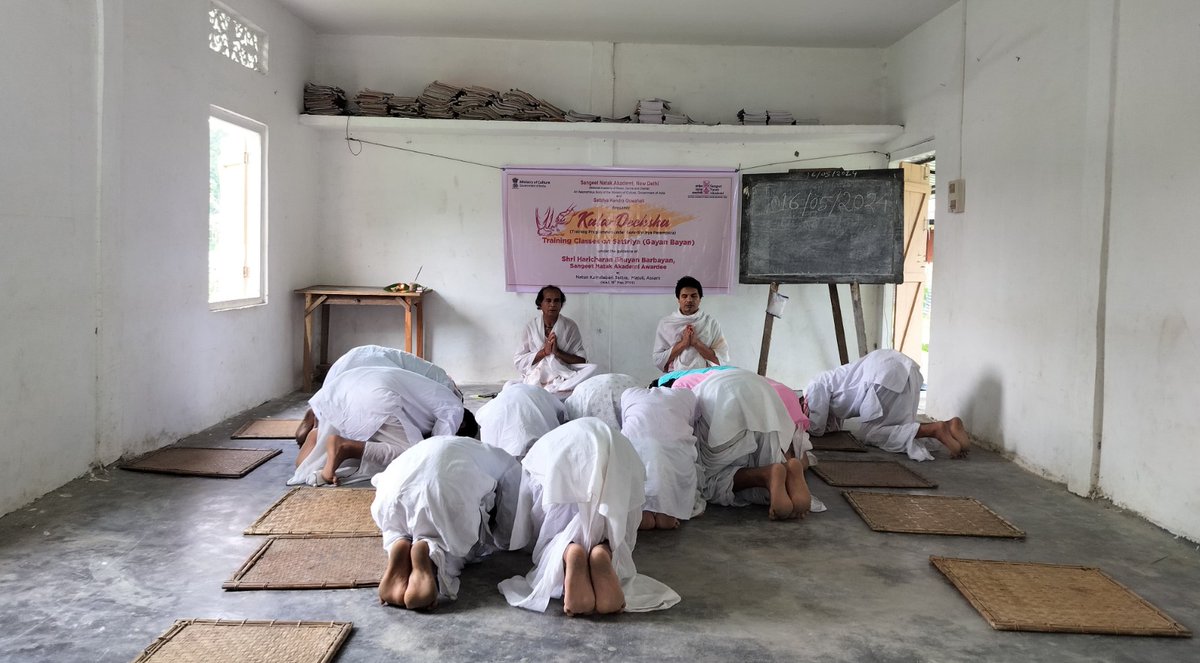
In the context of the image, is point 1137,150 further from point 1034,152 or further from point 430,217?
point 430,217

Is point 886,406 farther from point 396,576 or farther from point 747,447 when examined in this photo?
point 396,576

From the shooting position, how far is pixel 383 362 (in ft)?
14.9

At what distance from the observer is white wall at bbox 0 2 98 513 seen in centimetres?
362

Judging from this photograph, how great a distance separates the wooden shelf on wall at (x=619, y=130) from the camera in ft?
23.1

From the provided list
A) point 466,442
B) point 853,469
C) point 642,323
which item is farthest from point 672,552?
point 642,323

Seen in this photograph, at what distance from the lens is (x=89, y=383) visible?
4.23m

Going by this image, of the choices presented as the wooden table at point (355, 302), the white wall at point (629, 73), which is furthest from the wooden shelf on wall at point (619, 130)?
the wooden table at point (355, 302)

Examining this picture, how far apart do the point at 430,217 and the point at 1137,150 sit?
554 cm

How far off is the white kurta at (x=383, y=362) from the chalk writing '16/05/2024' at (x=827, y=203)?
3317 millimetres

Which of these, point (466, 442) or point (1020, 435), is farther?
point (1020, 435)

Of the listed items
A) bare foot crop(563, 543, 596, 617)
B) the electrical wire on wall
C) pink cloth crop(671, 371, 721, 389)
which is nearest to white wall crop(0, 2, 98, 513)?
bare foot crop(563, 543, 596, 617)

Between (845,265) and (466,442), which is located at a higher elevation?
(845,265)

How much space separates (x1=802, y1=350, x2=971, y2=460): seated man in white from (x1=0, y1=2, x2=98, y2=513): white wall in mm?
4403

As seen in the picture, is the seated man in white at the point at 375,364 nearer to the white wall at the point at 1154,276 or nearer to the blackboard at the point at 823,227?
the blackboard at the point at 823,227
